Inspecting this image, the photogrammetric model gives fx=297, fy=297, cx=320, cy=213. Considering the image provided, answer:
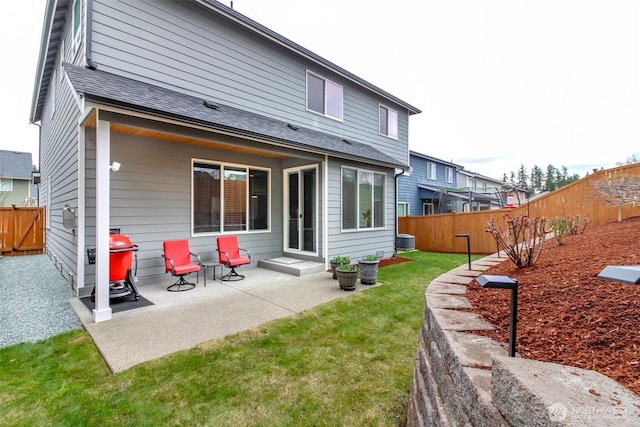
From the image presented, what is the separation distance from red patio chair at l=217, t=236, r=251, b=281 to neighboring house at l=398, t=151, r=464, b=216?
11.8 meters

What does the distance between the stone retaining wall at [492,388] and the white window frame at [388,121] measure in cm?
994

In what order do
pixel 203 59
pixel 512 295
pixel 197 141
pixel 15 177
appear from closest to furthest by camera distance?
pixel 512 295
pixel 197 141
pixel 203 59
pixel 15 177

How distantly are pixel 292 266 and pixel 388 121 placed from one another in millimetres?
7421

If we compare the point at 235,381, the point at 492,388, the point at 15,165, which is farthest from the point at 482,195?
the point at 15,165

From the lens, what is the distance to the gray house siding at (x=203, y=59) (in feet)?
17.8

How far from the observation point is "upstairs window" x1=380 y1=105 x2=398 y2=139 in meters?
11.2

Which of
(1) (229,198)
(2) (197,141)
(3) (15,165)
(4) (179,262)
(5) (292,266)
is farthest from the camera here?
(3) (15,165)

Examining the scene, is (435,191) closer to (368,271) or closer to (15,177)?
(368,271)

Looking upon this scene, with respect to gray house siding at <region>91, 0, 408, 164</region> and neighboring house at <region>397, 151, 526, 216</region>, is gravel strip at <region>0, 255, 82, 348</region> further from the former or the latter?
neighboring house at <region>397, 151, 526, 216</region>

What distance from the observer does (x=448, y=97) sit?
13594 mm

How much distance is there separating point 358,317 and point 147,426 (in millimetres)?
2798

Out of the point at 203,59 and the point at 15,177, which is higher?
the point at 203,59

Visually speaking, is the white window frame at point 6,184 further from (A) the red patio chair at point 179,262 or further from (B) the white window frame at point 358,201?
(B) the white window frame at point 358,201

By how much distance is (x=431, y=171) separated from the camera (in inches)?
791
